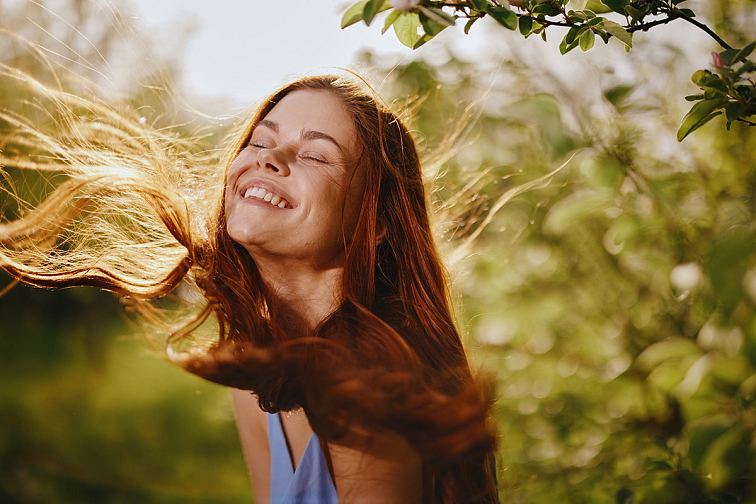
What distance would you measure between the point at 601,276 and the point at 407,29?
38.7 inches

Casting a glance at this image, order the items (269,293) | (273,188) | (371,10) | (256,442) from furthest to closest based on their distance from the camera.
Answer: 1. (256,442)
2. (269,293)
3. (273,188)
4. (371,10)

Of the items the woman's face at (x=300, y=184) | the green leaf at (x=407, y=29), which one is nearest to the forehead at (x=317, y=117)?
the woman's face at (x=300, y=184)

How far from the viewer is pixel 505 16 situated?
1.74 ft

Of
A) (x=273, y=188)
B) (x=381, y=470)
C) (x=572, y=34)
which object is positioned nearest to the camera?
(x=572, y=34)

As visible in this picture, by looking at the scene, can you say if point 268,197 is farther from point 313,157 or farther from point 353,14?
point 353,14

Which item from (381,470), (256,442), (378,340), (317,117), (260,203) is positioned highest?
(317,117)

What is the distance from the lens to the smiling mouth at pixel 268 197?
98cm

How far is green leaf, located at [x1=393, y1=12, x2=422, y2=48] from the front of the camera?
580 mm

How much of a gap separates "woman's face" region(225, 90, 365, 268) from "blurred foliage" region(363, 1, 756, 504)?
12.4 inches

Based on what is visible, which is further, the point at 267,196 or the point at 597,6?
the point at 267,196

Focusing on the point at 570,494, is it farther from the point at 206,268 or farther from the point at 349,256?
the point at 206,268

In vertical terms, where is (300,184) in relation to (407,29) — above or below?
below

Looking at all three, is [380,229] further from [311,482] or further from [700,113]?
[700,113]

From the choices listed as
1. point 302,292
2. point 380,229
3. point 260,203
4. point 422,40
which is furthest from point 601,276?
point 422,40
